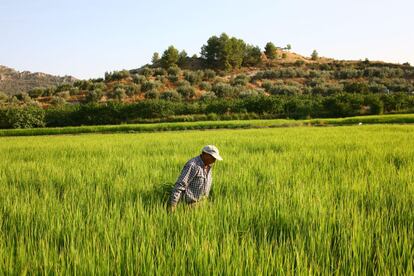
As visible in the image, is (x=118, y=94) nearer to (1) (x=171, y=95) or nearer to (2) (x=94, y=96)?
(2) (x=94, y=96)

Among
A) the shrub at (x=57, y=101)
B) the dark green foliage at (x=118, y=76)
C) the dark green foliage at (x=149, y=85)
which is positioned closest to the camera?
the shrub at (x=57, y=101)

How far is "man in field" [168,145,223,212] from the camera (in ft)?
14.1

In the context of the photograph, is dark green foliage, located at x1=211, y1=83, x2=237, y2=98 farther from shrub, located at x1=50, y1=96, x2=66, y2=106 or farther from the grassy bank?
the grassy bank

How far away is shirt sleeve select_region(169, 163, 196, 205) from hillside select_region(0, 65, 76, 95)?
312 feet

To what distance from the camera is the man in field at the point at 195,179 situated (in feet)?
14.1

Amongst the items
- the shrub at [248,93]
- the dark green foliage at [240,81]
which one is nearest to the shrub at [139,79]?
the dark green foliage at [240,81]

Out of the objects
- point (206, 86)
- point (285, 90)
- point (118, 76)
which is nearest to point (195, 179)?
point (285, 90)

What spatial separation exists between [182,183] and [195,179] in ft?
0.68

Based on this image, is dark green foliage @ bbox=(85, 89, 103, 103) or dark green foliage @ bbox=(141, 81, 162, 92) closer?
dark green foliage @ bbox=(85, 89, 103, 103)

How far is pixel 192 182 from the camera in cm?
450

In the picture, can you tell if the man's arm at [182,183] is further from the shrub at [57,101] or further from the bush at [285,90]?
the shrub at [57,101]

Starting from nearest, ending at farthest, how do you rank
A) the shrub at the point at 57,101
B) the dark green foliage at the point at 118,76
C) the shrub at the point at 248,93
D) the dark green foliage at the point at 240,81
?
the shrub at the point at 57,101, the shrub at the point at 248,93, the dark green foliage at the point at 240,81, the dark green foliage at the point at 118,76

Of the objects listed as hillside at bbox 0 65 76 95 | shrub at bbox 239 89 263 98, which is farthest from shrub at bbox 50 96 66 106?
hillside at bbox 0 65 76 95

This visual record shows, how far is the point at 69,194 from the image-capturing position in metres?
5.14
